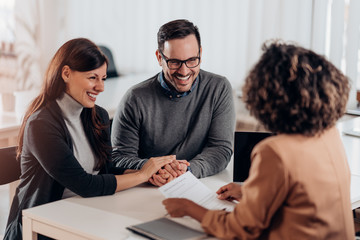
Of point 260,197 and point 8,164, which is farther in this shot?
point 8,164

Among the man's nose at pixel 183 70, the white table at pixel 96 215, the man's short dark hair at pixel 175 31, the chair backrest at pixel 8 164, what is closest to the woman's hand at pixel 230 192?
the white table at pixel 96 215

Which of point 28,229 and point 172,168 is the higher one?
point 172,168

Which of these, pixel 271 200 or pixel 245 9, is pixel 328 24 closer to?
pixel 245 9

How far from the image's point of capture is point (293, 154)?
1.36 m

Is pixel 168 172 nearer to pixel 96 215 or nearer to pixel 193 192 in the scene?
pixel 193 192

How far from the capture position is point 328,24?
4.11 metres

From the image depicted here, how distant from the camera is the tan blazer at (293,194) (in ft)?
4.42

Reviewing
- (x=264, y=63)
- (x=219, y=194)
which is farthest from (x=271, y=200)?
(x=219, y=194)

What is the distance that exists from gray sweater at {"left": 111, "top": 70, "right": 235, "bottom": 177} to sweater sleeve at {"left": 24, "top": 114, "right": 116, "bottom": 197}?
1.43 feet

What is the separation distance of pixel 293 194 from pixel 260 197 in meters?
0.09

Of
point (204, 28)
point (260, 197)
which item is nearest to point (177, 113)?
point (260, 197)

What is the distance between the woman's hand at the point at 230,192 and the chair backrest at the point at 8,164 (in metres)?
0.86

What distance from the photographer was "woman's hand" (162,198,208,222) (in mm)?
1588

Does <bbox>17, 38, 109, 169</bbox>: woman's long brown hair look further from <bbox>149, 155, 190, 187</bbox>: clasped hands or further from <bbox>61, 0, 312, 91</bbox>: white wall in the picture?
<bbox>61, 0, 312, 91</bbox>: white wall
